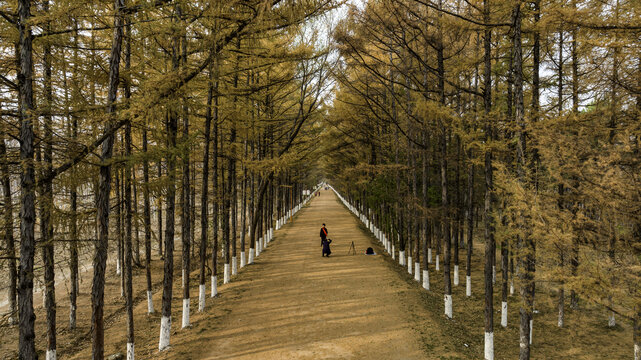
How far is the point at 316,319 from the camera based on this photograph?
10.6 meters

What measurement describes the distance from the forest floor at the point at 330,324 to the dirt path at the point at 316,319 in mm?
33

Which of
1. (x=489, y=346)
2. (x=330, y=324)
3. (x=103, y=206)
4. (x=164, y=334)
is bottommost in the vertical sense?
(x=489, y=346)

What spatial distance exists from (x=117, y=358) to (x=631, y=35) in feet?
50.5

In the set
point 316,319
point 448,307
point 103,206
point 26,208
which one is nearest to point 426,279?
point 448,307

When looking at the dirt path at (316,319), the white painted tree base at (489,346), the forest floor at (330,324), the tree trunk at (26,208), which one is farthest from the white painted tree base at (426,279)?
the tree trunk at (26,208)

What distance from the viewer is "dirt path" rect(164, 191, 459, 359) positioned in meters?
8.63

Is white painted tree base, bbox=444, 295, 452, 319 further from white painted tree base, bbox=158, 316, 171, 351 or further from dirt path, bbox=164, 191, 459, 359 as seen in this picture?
white painted tree base, bbox=158, 316, 171, 351

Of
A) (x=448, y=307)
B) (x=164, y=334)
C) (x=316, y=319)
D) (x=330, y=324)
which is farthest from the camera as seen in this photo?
(x=448, y=307)

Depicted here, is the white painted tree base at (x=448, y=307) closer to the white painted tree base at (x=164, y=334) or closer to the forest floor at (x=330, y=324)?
the forest floor at (x=330, y=324)

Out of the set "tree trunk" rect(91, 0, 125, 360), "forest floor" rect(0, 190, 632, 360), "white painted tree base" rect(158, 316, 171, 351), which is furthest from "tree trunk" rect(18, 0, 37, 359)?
"white painted tree base" rect(158, 316, 171, 351)

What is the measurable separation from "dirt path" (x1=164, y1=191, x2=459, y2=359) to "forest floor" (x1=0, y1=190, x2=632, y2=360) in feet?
0.11

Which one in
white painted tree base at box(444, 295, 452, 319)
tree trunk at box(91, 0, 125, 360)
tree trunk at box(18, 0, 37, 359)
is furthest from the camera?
white painted tree base at box(444, 295, 452, 319)

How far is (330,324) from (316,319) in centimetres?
61

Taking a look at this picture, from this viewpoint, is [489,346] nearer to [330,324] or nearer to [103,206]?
[330,324]
